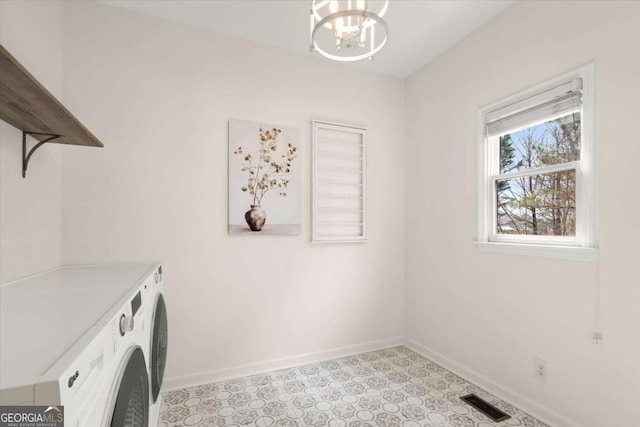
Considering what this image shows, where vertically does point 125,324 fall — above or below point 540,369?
above

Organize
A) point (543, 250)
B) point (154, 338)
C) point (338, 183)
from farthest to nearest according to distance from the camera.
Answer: point (338, 183)
point (543, 250)
point (154, 338)

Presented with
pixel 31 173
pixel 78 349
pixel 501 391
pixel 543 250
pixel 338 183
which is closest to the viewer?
pixel 78 349

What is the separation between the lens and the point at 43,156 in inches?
69.4

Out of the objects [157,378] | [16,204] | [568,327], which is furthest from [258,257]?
[568,327]

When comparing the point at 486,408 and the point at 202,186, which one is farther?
the point at 202,186

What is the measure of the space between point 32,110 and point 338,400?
2189 millimetres

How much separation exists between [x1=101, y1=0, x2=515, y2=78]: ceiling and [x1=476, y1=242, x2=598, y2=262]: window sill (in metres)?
1.54

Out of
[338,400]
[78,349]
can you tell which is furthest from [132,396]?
[338,400]

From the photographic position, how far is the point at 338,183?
2.80 m

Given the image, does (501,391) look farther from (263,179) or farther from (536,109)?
(263,179)

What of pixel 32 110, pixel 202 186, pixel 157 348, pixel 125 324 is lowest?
pixel 157 348

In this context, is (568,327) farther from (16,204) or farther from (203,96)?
(16,204)

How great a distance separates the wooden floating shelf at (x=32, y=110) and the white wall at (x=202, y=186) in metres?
0.45

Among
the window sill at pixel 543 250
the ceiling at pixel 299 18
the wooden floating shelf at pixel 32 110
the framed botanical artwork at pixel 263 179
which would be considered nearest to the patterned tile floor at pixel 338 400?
the window sill at pixel 543 250
